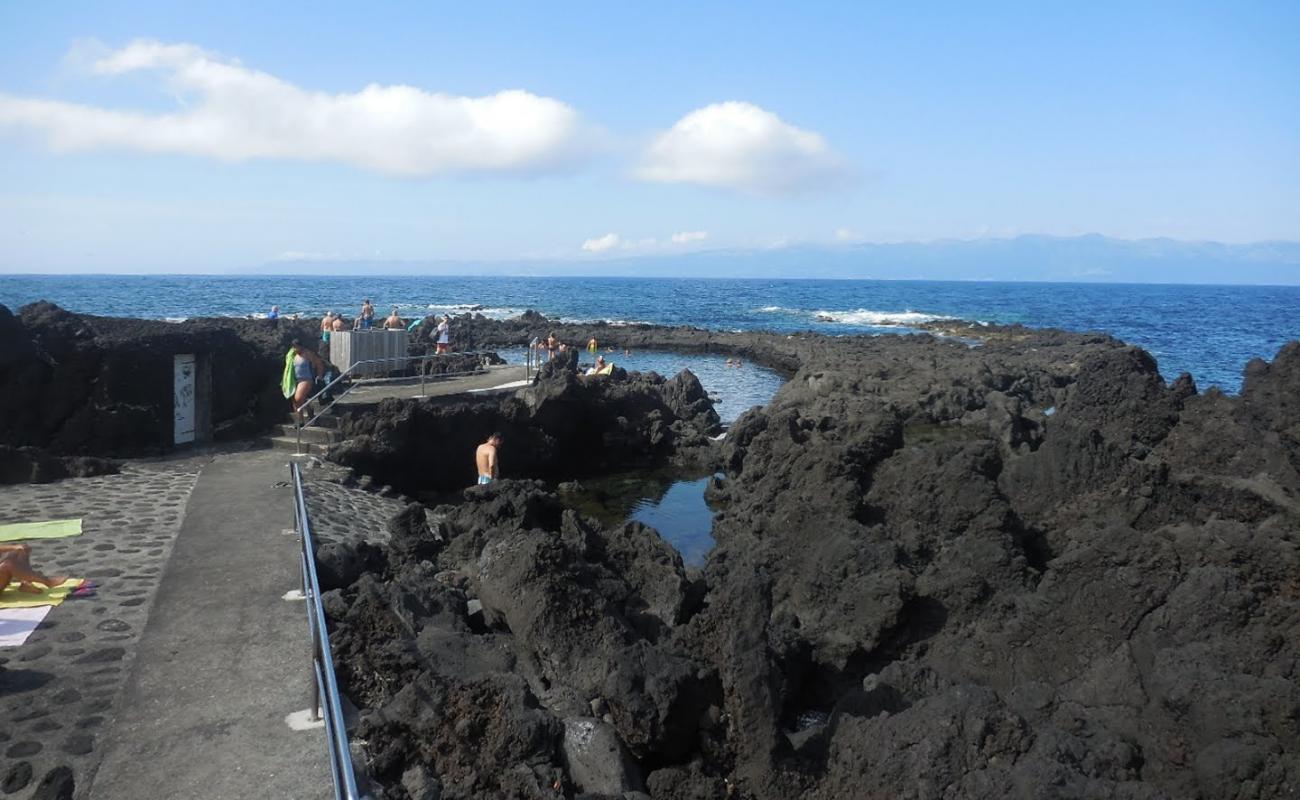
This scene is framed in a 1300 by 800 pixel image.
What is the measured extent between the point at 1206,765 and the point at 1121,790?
129 cm

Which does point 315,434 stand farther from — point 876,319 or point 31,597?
point 876,319

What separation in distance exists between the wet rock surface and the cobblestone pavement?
1768 millimetres

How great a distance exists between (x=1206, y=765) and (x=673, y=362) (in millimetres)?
45183

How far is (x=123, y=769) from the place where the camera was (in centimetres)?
579

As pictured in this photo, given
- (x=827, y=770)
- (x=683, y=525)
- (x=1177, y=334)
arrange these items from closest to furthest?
A: (x=827, y=770) < (x=683, y=525) < (x=1177, y=334)

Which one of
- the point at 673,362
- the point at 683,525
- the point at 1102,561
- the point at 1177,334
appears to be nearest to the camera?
the point at 1102,561

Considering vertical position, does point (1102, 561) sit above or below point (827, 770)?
above

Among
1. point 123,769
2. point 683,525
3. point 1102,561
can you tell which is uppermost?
point 1102,561

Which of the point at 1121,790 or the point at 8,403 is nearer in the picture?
the point at 1121,790

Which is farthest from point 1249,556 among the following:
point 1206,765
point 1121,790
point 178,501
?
point 178,501

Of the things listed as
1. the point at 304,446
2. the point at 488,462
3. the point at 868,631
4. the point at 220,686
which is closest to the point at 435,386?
the point at 304,446

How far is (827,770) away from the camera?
23.5 ft

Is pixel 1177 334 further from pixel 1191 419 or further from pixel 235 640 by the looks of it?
pixel 235 640

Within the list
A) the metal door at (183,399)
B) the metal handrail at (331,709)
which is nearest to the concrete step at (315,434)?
the metal door at (183,399)
